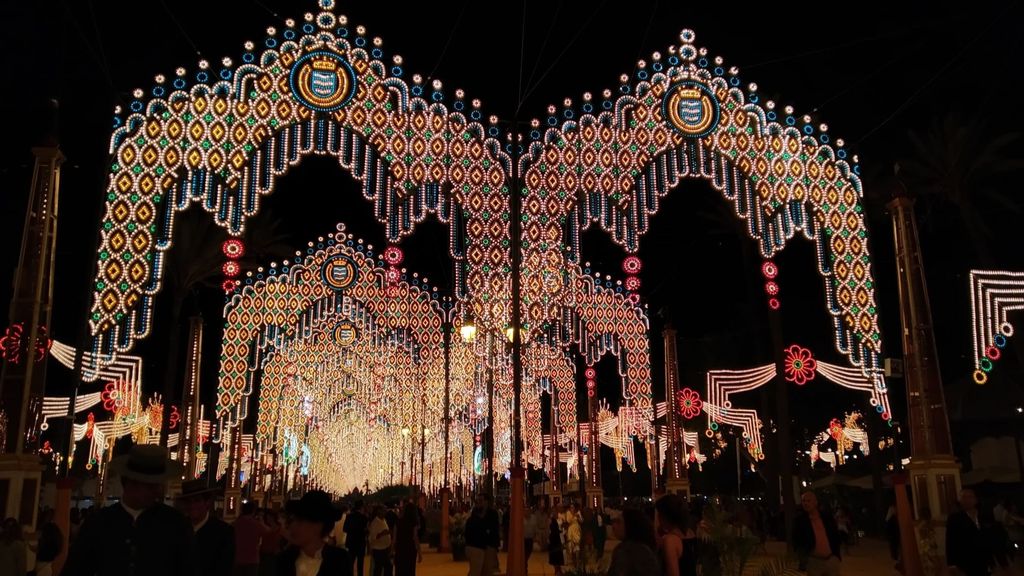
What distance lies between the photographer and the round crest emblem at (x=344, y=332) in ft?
109

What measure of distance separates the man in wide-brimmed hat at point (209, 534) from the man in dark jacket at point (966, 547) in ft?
23.2

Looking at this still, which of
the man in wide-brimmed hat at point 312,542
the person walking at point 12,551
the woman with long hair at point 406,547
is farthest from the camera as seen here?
the woman with long hair at point 406,547

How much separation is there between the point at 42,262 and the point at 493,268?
7.72 metres

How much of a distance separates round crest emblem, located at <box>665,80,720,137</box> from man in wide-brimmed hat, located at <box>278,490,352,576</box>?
573 inches

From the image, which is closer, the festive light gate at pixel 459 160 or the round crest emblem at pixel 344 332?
the festive light gate at pixel 459 160

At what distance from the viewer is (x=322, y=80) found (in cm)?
1595

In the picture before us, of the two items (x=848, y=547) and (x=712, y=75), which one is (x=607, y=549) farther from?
(x=712, y=75)

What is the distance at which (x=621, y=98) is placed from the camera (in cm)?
1775

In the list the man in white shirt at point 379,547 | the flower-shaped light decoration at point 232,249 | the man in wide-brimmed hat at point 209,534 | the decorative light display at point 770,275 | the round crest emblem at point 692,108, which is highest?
the round crest emblem at point 692,108

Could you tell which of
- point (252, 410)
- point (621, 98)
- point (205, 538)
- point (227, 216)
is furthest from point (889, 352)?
point (252, 410)

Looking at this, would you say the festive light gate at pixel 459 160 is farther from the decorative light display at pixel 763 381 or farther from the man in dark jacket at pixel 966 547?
the man in dark jacket at pixel 966 547

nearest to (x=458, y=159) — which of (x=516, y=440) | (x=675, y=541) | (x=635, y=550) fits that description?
(x=516, y=440)

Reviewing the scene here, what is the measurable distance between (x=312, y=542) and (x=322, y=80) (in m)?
12.8

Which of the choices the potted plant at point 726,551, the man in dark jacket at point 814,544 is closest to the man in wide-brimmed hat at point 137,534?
the man in dark jacket at point 814,544
